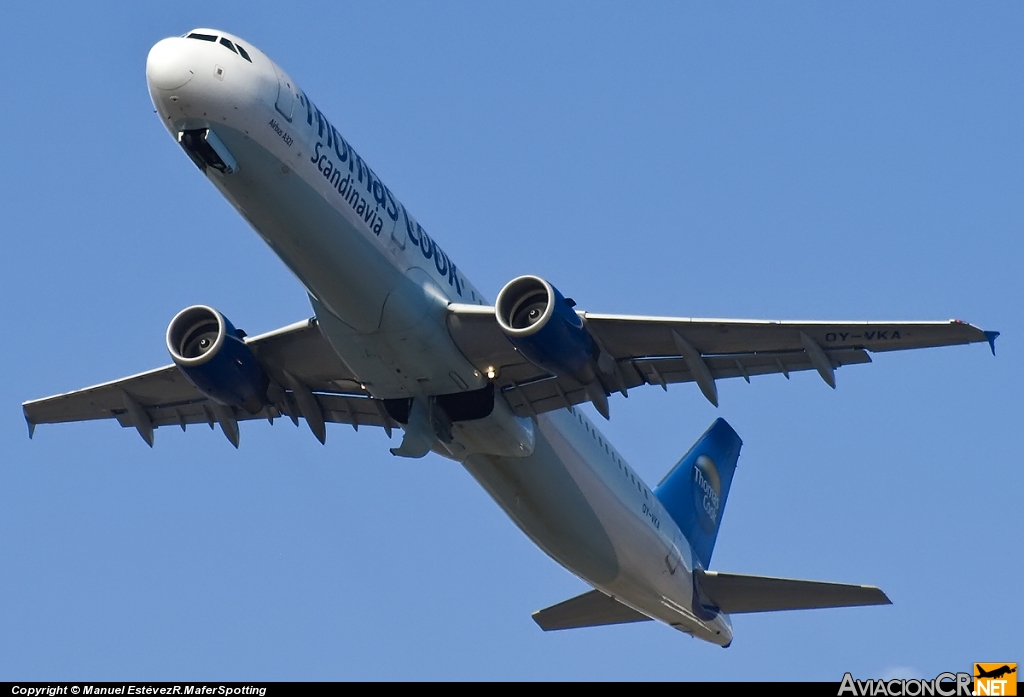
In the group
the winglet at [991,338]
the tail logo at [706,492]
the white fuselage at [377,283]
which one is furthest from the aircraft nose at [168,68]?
the tail logo at [706,492]

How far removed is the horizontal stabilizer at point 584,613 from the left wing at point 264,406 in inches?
274

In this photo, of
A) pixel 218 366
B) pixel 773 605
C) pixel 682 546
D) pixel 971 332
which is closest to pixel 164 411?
pixel 218 366

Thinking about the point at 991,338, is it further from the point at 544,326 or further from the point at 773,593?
the point at 773,593

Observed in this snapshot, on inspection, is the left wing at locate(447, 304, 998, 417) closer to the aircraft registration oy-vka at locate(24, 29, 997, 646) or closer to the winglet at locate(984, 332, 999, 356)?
the aircraft registration oy-vka at locate(24, 29, 997, 646)

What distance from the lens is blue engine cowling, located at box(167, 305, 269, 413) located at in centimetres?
2747

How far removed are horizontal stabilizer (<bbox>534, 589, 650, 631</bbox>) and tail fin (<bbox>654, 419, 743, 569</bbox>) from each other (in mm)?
2225

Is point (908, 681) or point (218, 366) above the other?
point (218, 366)

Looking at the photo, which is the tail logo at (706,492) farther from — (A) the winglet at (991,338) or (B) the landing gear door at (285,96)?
(B) the landing gear door at (285,96)

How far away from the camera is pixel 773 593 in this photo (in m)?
33.8

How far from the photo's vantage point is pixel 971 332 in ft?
77.9

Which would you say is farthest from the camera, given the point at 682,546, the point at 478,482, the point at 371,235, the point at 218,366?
the point at 682,546

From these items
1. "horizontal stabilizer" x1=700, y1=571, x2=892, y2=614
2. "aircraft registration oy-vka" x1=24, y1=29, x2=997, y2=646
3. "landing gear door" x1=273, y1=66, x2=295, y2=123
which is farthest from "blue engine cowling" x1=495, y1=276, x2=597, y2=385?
"horizontal stabilizer" x1=700, y1=571, x2=892, y2=614

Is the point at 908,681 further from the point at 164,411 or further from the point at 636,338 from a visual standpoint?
the point at 164,411

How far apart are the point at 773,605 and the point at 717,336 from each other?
31.8 feet
